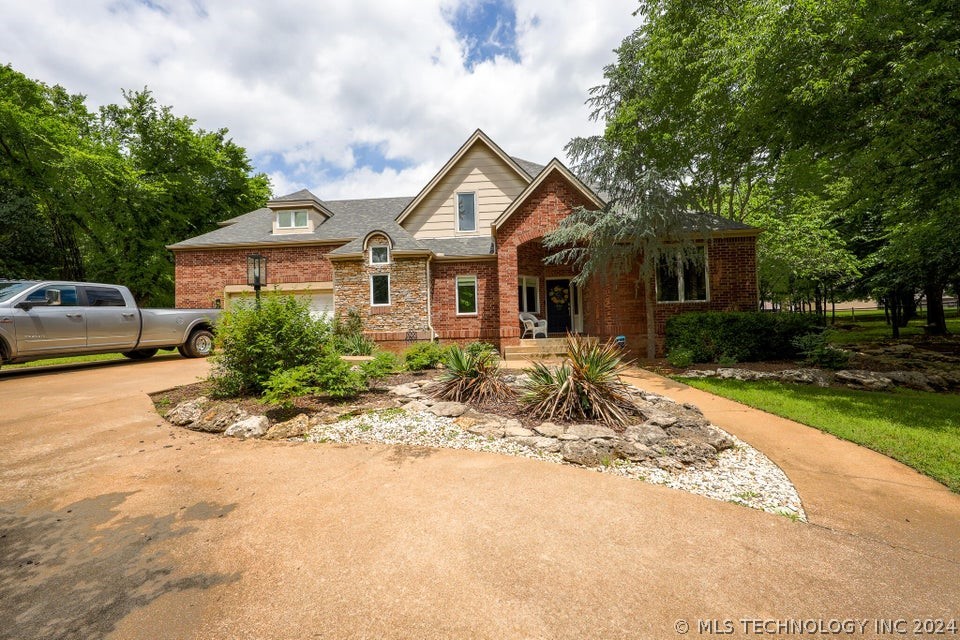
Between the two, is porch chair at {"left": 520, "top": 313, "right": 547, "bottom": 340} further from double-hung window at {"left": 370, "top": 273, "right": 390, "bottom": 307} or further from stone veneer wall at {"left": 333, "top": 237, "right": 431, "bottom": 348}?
double-hung window at {"left": 370, "top": 273, "right": 390, "bottom": 307}

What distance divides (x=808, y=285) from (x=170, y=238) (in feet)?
123

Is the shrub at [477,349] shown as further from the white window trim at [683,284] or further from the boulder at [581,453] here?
the white window trim at [683,284]

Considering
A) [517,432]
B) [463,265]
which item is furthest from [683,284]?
[517,432]

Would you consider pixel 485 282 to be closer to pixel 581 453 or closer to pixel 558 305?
pixel 558 305

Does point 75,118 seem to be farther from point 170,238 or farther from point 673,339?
point 673,339

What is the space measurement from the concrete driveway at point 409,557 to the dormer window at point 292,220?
48.9 ft

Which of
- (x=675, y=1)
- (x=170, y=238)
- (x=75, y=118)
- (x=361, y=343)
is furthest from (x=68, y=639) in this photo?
(x=75, y=118)

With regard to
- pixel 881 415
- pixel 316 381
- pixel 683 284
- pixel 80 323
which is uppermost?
pixel 683 284

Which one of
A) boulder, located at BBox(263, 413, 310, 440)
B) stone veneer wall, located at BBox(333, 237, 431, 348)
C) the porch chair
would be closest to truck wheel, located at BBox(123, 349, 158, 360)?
stone veneer wall, located at BBox(333, 237, 431, 348)

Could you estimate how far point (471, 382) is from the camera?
6344mm

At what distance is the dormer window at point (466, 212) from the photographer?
15.7 metres

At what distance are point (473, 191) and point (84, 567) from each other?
15148 millimetres

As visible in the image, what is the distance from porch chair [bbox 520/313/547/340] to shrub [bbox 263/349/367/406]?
7.70 m

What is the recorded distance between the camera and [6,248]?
1881 cm
